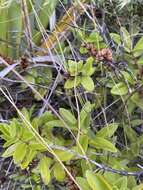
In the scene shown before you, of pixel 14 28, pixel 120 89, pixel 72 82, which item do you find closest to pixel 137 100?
pixel 120 89

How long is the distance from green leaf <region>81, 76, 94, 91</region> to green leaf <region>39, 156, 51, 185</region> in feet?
0.59

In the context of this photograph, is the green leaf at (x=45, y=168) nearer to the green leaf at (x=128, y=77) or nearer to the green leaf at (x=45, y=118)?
the green leaf at (x=45, y=118)

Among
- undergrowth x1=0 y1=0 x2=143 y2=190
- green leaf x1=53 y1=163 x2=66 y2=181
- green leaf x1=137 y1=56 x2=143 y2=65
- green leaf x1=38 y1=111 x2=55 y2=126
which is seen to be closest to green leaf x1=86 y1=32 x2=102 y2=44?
undergrowth x1=0 y1=0 x2=143 y2=190

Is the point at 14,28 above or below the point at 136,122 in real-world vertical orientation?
above

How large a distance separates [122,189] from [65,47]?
1.47 feet

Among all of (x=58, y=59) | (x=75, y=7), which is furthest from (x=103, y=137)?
(x=75, y=7)

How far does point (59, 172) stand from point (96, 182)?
0.39ft

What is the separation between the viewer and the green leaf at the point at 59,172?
974 mm

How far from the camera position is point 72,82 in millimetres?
1034

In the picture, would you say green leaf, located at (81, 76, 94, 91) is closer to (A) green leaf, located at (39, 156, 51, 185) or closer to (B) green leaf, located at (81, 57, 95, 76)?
(B) green leaf, located at (81, 57, 95, 76)

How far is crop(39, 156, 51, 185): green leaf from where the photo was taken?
958mm

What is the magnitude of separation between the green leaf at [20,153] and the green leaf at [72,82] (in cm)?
17

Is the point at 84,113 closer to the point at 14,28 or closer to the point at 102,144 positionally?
the point at 102,144

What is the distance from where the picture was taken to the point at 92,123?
1069mm
